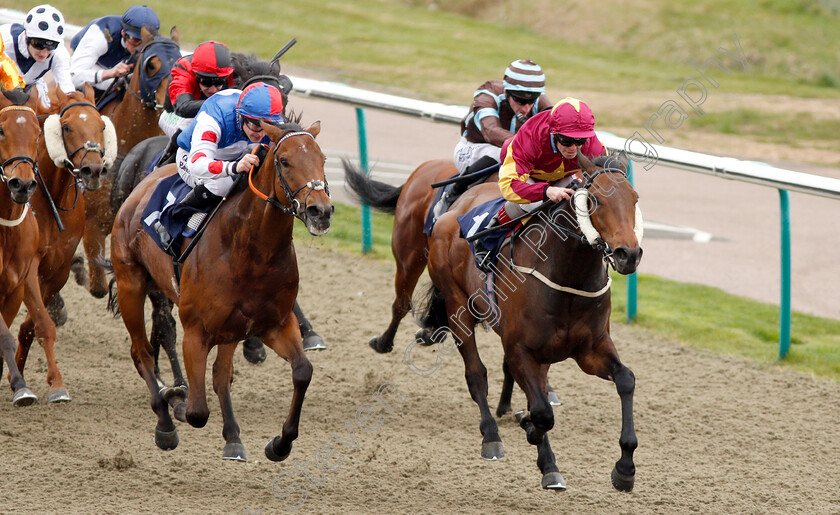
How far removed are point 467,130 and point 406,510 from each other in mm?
2494

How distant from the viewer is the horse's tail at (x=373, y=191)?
7250 mm

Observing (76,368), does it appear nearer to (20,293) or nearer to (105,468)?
(20,293)

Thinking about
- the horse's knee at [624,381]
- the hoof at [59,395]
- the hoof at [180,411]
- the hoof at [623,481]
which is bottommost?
the hoof at [59,395]

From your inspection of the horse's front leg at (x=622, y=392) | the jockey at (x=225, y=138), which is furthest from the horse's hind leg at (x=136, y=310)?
the horse's front leg at (x=622, y=392)

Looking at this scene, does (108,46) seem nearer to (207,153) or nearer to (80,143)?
(80,143)

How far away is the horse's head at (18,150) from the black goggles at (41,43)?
1193 millimetres

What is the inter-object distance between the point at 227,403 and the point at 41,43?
3.11 metres

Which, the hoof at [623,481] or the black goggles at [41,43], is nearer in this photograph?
the hoof at [623,481]

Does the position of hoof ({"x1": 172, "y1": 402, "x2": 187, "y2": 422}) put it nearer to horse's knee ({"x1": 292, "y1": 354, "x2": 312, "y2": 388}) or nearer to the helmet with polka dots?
horse's knee ({"x1": 292, "y1": 354, "x2": 312, "y2": 388})

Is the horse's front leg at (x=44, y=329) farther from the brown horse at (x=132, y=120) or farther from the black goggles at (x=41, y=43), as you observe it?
the black goggles at (x=41, y=43)

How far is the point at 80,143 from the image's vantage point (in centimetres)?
621

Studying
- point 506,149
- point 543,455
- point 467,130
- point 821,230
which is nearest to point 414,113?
point 467,130

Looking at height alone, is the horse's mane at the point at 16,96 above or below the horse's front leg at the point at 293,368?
above

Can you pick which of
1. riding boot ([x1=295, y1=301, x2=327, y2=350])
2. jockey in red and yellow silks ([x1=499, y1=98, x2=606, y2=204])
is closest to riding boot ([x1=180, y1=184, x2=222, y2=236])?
riding boot ([x1=295, y1=301, x2=327, y2=350])
